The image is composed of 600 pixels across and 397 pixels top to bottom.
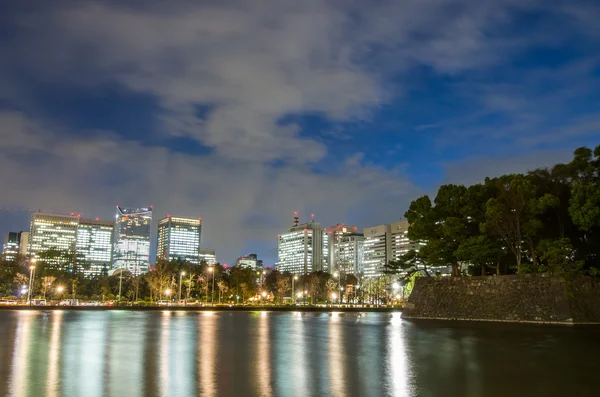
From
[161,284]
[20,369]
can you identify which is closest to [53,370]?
[20,369]

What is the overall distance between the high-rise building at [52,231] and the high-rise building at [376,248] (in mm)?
101540

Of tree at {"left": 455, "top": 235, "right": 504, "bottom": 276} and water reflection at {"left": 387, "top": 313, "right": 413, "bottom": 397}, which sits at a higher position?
tree at {"left": 455, "top": 235, "right": 504, "bottom": 276}

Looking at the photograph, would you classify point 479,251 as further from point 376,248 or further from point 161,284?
point 376,248

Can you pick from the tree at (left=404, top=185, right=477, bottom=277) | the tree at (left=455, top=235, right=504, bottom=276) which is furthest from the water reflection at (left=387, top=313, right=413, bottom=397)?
the tree at (left=404, top=185, right=477, bottom=277)

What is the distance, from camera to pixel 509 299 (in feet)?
105

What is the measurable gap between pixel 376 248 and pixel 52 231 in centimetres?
11206

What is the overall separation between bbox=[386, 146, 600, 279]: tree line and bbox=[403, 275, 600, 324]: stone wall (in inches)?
39.0

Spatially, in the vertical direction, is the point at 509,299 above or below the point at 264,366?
above

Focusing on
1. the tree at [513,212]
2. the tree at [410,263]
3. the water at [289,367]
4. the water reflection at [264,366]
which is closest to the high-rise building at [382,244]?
the tree at [410,263]

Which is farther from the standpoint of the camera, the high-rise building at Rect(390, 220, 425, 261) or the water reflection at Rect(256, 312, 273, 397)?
the high-rise building at Rect(390, 220, 425, 261)

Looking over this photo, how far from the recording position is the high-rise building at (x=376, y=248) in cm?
17021

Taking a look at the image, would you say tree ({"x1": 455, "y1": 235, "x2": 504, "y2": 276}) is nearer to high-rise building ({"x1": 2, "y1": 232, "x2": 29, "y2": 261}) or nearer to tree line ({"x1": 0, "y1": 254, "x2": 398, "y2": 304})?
tree line ({"x1": 0, "y1": 254, "x2": 398, "y2": 304})

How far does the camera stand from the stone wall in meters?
29.5

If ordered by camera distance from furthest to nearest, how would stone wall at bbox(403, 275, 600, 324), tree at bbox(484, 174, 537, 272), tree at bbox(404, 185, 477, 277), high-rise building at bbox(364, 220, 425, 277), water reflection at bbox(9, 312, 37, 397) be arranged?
high-rise building at bbox(364, 220, 425, 277)
tree at bbox(404, 185, 477, 277)
tree at bbox(484, 174, 537, 272)
stone wall at bbox(403, 275, 600, 324)
water reflection at bbox(9, 312, 37, 397)
